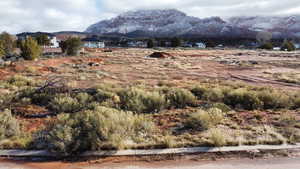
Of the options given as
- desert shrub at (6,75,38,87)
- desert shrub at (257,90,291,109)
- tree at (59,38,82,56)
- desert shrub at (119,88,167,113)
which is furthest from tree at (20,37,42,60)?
desert shrub at (257,90,291,109)

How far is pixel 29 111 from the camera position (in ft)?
34.0

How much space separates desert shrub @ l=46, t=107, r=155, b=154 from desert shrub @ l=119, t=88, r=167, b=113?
2.51 m

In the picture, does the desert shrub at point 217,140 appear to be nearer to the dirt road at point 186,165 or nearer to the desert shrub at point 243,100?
the dirt road at point 186,165

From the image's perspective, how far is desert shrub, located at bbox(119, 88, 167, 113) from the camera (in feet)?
33.9

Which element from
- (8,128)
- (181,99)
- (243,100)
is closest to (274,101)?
(243,100)

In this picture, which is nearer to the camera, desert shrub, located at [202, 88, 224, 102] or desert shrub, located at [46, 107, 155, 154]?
desert shrub, located at [46, 107, 155, 154]

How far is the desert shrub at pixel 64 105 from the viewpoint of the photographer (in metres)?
10.3

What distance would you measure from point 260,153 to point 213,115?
8.07 feet

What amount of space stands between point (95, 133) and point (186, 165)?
237cm

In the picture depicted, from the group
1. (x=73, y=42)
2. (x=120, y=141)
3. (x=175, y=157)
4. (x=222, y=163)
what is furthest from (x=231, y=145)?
(x=73, y=42)

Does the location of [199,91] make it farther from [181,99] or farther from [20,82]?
[20,82]

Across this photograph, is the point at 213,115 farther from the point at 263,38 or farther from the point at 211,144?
the point at 263,38

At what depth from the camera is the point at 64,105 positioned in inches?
411

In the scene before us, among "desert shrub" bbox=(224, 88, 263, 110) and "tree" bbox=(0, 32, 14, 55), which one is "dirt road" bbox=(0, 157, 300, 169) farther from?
"tree" bbox=(0, 32, 14, 55)
